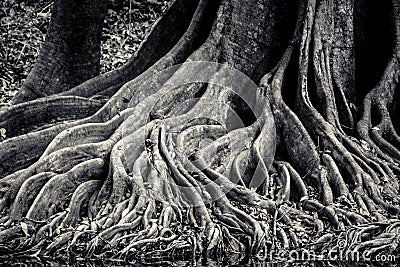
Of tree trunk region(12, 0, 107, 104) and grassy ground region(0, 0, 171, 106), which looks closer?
tree trunk region(12, 0, 107, 104)

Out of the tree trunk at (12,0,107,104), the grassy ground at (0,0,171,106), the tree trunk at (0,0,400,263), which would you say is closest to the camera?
the tree trunk at (0,0,400,263)

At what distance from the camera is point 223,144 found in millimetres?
7941

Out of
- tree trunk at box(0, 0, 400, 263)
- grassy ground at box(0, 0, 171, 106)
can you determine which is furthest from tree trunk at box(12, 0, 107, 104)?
grassy ground at box(0, 0, 171, 106)

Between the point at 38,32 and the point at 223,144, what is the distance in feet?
23.6

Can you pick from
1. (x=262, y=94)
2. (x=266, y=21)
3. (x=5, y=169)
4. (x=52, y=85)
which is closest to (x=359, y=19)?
(x=266, y=21)

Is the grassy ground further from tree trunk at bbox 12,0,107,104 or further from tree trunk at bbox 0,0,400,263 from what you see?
tree trunk at bbox 0,0,400,263

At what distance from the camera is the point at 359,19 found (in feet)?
31.8

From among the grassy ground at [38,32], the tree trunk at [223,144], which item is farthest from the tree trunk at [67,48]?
the grassy ground at [38,32]

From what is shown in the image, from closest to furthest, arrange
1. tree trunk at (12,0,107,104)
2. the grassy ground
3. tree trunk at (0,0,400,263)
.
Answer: tree trunk at (0,0,400,263) < tree trunk at (12,0,107,104) < the grassy ground

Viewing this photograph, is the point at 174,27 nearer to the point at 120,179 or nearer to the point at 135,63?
the point at 135,63

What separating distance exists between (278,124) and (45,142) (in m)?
2.51

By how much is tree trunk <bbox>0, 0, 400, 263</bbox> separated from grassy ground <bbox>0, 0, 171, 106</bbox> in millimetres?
3355

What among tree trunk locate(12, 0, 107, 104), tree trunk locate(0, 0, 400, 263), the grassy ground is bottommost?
tree trunk locate(0, 0, 400, 263)

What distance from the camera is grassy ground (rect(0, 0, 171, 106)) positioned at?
42.6 ft
